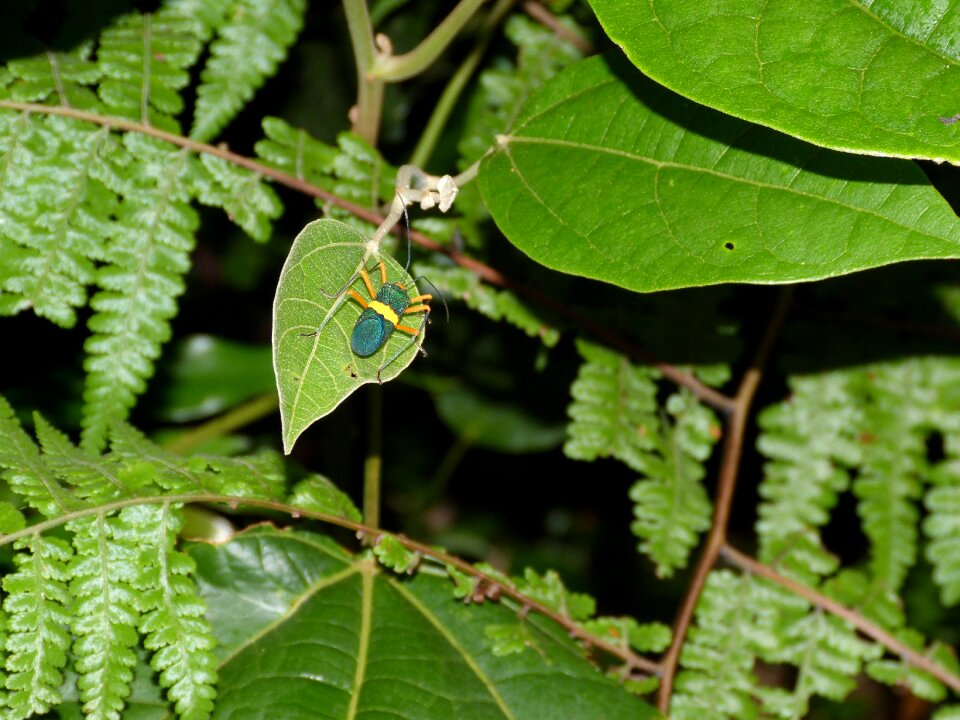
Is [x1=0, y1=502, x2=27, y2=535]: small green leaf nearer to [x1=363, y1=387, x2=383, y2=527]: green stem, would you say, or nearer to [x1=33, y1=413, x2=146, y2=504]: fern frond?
[x1=33, y1=413, x2=146, y2=504]: fern frond

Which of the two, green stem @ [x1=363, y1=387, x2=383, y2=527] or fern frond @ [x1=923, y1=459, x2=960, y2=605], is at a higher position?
fern frond @ [x1=923, y1=459, x2=960, y2=605]

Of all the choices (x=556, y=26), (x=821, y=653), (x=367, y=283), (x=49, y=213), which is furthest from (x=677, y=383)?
(x=49, y=213)

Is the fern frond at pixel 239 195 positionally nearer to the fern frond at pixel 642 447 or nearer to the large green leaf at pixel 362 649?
the large green leaf at pixel 362 649

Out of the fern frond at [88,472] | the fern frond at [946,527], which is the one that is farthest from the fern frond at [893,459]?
the fern frond at [88,472]

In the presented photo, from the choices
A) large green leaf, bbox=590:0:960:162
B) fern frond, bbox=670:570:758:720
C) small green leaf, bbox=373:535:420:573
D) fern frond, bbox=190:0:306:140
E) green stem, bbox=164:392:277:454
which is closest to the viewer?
large green leaf, bbox=590:0:960:162

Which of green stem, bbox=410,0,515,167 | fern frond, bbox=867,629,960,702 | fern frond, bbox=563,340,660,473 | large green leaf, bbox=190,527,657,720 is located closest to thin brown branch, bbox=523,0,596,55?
green stem, bbox=410,0,515,167

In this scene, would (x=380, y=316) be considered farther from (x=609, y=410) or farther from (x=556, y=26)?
(x=556, y=26)

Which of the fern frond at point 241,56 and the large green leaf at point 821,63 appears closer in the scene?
the large green leaf at point 821,63

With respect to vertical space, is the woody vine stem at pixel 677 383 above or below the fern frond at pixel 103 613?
above
